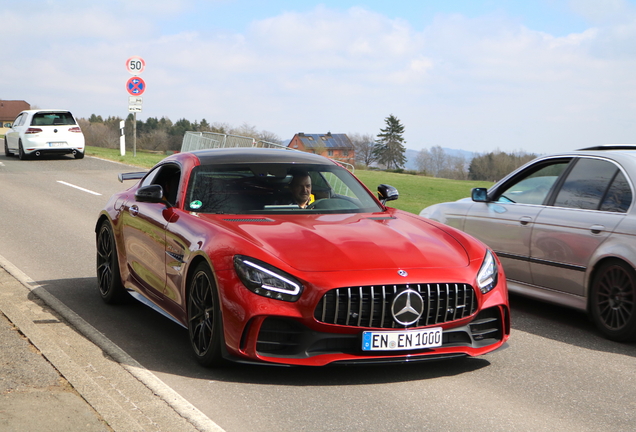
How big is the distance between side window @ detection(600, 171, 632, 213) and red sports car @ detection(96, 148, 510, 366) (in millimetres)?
1545

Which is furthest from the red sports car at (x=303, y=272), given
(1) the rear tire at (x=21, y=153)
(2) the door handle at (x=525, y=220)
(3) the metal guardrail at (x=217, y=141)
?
(1) the rear tire at (x=21, y=153)

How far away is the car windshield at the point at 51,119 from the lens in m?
27.3

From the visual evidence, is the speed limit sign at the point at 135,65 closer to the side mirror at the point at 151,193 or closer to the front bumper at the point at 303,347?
the side mirror at the point at 151,193

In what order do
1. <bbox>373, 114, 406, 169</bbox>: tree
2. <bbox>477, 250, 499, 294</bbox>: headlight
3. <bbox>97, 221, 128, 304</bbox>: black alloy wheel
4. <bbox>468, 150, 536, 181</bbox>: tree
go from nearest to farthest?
1. <bbox>477, 250, 499, 294</bbox>: headlight
2. <bbox>97, 221, 128, 304</bbox>: black alloy wheel
3. <bbox>468, 150, 536, 181</bbox>: tree
4. <bbox>373, 114, 406, 169</bbox>: tree

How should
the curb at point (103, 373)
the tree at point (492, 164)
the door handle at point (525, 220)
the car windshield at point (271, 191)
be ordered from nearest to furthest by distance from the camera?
1. the curb at point (103, 373)
2. the car windshield at point (271, 191)
3. the door handle at point (525, 220)
4. the tree at point (492, 164)

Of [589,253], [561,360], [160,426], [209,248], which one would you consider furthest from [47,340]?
[589,253]

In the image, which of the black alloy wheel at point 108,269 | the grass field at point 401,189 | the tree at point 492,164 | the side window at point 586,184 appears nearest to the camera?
the side window at point 586,184

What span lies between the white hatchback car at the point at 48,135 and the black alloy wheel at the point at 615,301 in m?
23.4

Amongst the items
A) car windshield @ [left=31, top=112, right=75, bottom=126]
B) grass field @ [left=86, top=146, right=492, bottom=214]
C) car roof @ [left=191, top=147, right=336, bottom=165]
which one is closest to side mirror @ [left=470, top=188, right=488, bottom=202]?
car roof @ [left=191, top=147, right=336, bottom=165]

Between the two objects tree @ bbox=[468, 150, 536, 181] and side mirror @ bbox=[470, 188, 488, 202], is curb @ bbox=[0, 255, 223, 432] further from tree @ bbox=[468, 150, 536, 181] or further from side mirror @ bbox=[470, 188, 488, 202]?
tree @ bbox=[468, 150, 536, 181]

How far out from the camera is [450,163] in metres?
154

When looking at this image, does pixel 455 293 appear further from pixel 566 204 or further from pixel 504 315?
pixel 566 204

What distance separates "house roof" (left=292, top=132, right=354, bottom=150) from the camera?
17000cm

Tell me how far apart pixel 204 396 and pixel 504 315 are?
2.11m
